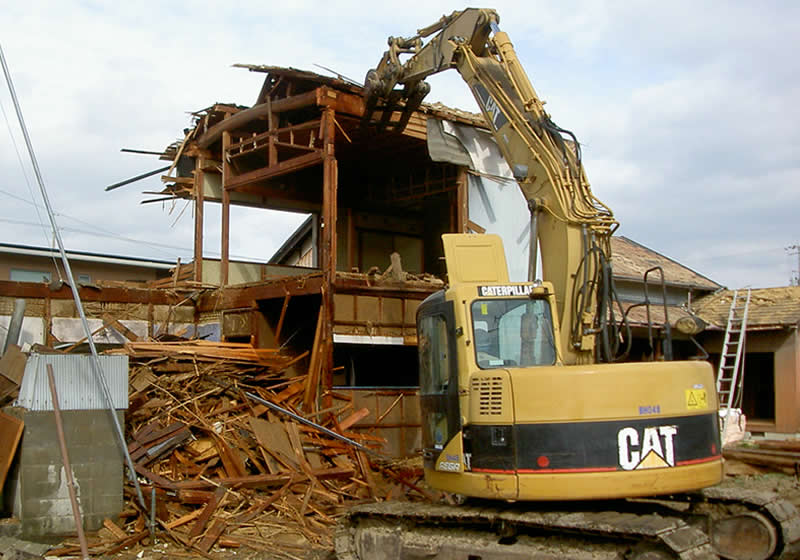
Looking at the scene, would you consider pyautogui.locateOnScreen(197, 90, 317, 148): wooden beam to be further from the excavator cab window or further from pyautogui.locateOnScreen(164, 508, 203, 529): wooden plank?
the excavator cab window

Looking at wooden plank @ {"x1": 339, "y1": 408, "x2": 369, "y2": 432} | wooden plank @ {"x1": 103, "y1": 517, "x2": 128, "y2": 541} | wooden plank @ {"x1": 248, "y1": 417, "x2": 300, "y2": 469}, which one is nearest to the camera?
wooden plank @ {"x1": 103, "y1": 517, "x2": 128, "y2": 541}

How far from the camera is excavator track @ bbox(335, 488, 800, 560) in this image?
670cm

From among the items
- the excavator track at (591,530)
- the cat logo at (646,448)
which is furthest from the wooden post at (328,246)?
the cat logo at (646,448)

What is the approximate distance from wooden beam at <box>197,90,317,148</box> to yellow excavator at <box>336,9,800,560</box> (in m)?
8.16

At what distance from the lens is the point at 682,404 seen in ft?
23.6

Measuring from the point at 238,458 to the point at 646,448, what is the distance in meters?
6.81

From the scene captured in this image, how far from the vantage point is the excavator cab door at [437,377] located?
777cm

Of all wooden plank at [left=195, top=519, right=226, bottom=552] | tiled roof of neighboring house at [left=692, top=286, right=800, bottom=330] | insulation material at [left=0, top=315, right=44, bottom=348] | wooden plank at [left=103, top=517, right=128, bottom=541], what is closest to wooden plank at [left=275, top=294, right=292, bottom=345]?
insulation material at [left=0, top=315, right=44, bottom=348]

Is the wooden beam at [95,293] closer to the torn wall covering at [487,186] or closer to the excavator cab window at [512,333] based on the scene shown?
the torn wall covering at [487,186]

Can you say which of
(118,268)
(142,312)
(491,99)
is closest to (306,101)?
(142,312)

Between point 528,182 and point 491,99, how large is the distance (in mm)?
1487

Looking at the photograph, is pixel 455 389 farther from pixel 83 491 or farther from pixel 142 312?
pixel 142 312

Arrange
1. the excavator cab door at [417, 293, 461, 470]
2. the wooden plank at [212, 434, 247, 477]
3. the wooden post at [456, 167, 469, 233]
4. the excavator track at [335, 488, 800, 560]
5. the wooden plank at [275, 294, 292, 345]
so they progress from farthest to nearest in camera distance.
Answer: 1. the wooden post at [456, 167, 469, 233]
2. the wooden plank at [275, 294, 292, 345]
3. the wooden plank at [212, 434, 247, 477]
4. the excavator cab door at [417, 293, 461, 470]
5. the excavator track at [335, 488, 800, 560]

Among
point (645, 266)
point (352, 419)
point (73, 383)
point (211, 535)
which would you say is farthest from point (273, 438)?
point (645, 266)
